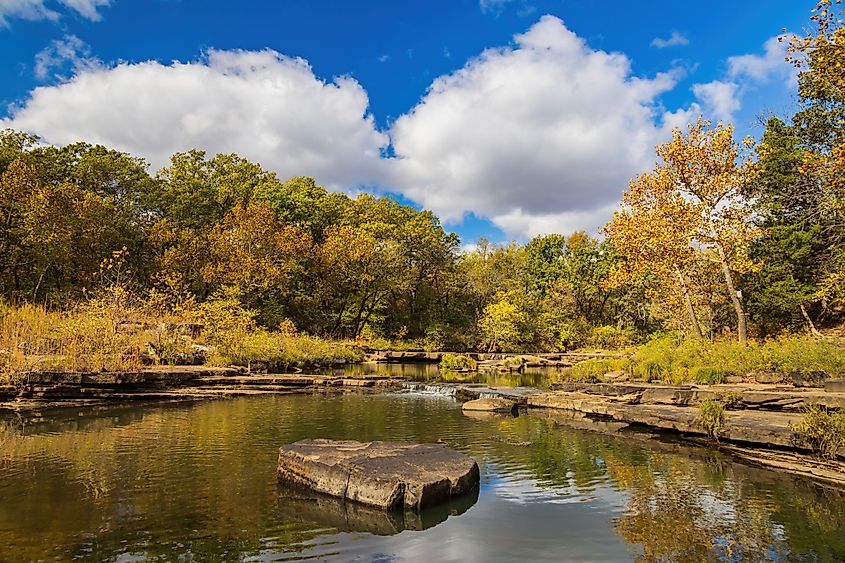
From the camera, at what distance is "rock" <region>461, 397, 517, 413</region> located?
55.2 feet

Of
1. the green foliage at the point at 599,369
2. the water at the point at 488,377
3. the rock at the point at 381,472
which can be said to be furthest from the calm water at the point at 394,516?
the water at the point at 488,377

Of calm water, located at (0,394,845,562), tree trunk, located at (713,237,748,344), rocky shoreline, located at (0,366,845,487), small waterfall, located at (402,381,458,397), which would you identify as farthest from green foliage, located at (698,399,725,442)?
small waterfall, located at (402,381,458,397)

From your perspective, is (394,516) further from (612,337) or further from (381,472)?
(612,337)

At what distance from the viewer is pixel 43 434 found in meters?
11.8

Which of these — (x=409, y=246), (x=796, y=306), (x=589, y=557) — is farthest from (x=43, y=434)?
(x=409, y=246)

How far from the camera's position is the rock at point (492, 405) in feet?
55.2

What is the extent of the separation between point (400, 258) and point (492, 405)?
31918 millimetres

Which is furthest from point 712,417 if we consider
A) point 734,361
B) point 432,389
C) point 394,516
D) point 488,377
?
point 488,377

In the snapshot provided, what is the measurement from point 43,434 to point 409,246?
4212cm

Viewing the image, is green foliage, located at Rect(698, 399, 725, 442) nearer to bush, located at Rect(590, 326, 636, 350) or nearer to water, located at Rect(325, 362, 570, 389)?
water, located at Rect(325, 362, 570, 389)

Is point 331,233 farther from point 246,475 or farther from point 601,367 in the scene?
point 246,475

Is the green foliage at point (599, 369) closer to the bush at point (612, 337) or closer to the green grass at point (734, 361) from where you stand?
the green grass at point (734, 361)

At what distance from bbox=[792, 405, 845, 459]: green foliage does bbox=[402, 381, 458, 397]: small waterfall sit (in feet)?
41.3

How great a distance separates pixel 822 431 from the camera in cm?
964
